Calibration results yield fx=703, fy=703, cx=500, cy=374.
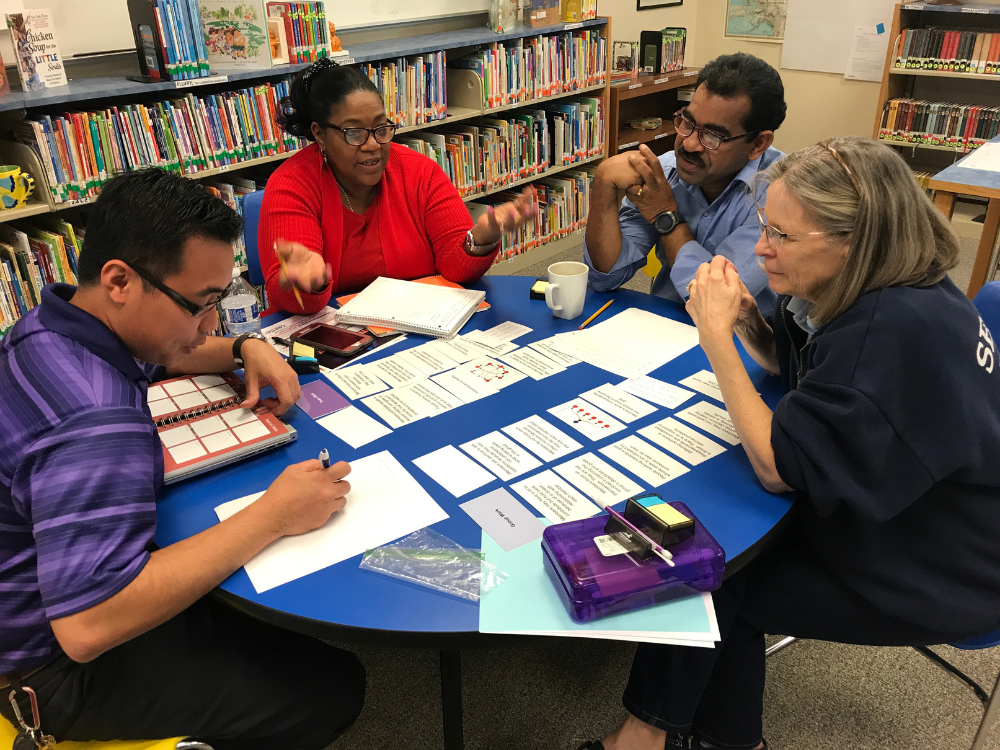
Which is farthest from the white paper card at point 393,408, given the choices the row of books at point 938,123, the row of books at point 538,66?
the row of books at point 938,123

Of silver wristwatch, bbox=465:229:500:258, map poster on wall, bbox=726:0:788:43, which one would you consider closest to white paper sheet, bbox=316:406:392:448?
silver wristwatch, bbox=465:229:500:258

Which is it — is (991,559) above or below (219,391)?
below

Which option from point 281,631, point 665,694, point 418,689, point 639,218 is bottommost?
point 418,689

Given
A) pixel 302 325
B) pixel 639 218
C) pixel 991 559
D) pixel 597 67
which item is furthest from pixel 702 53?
pixel 991 559

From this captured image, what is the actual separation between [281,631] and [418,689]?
1.96 ft

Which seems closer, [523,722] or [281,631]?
[281,631]

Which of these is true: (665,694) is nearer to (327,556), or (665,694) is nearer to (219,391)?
(327,556)

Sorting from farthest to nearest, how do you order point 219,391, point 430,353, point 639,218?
point 639,218
point 430,353
point 219,391

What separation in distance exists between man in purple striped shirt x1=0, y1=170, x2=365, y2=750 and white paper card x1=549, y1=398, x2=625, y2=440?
17.9 inches

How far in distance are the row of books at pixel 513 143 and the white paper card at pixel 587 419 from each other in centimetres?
252

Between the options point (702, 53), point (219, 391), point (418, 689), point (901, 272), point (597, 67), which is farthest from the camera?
point (702, 53)

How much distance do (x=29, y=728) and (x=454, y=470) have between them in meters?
0.73

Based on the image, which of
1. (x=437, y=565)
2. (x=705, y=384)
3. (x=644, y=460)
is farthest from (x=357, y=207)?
(x=437, y=565)

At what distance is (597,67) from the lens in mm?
4262
